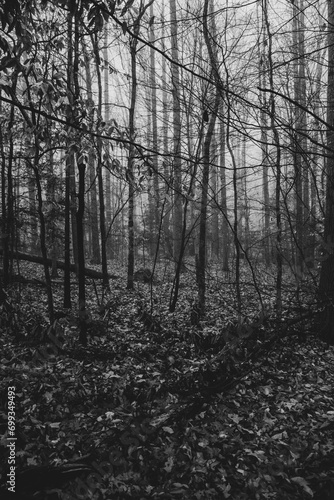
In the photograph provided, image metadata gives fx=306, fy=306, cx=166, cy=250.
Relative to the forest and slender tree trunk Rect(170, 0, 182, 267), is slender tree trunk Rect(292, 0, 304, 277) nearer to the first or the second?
the forest

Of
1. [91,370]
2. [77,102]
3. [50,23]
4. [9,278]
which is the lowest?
[91,370]

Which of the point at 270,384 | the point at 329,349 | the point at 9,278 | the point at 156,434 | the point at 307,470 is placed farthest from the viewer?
the point at 9,278

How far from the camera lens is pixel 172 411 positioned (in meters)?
3.33

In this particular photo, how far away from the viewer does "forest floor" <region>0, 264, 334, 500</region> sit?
2430 mm

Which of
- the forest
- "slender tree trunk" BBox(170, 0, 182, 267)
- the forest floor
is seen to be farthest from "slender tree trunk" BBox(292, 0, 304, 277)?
the forest floor

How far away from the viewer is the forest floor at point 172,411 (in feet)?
7.97

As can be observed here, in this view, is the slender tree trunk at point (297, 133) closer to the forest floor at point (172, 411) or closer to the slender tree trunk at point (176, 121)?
the slender tree trunk at point (176, 121)

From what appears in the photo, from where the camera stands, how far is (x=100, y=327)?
18.4 feet

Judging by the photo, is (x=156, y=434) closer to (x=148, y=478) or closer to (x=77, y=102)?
(x=148, y=478)

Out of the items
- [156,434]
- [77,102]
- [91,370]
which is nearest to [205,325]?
[91,370]

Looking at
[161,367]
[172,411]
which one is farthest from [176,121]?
[172,411]

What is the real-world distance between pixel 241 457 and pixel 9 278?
7025 mm

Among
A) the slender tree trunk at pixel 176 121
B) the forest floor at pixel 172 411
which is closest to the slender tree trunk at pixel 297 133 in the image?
the slender tree trunk at pixel 176 121

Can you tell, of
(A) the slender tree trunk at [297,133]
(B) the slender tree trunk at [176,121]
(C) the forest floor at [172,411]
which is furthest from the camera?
(B) the slender tree trunk at [176,121]
